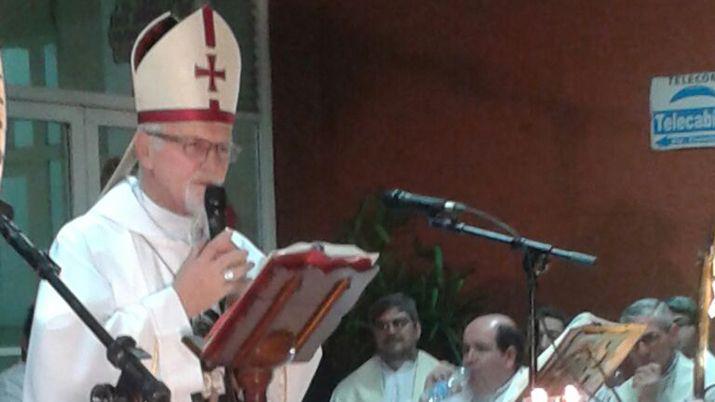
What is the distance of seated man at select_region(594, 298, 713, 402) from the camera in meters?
5.66

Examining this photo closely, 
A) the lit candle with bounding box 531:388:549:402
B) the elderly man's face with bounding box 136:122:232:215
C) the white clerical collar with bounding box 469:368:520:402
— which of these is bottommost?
the white clerical collar with bounding box 469:368:520:402

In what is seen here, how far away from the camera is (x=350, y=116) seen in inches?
308

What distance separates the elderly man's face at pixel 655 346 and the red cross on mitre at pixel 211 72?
292 cm

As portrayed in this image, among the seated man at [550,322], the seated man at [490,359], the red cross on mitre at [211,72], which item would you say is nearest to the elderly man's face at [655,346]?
the seated man at [550,322]

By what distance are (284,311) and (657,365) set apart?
332 centimetres

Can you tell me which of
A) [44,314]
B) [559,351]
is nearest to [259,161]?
[559,351]

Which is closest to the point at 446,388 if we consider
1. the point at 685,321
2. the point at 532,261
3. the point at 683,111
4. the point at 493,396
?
the point at 493,396

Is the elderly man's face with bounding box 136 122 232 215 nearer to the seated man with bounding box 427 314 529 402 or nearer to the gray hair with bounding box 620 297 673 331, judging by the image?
the seated man with bounding box 427 314 529 402

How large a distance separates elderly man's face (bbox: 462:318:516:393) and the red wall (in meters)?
1.65

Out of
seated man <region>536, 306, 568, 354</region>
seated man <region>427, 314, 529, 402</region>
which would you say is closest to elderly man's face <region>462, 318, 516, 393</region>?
seated man <region>427, 314, 529, 402</region>

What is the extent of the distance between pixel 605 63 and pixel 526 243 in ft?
10.5

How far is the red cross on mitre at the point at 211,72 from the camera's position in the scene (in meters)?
3.27

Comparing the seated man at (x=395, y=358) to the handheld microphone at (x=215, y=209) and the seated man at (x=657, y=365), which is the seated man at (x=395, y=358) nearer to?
the seated man at (x=657, y=365)

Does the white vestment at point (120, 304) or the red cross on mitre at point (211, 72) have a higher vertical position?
the red cross on mitre at point (211, 72)
